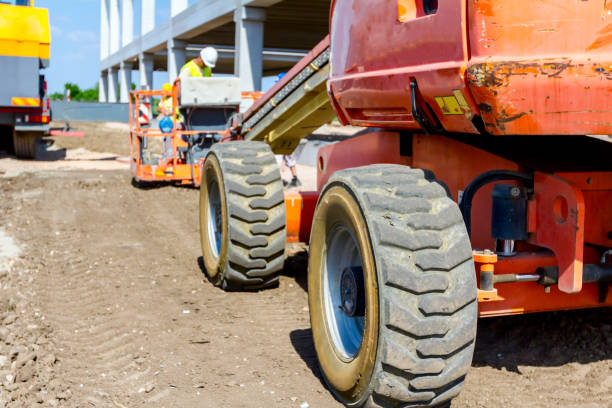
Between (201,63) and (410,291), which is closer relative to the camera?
(410,291)

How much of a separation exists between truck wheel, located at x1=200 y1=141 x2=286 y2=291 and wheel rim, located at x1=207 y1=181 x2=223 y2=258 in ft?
1.27

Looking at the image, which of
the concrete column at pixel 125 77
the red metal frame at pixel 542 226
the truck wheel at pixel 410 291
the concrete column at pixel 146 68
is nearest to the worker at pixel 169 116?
the red metal frame at pixel 542 226

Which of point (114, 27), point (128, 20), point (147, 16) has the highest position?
point (114, 27)

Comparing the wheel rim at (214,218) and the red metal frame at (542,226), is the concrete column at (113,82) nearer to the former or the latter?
the wheel rim at (214,218)

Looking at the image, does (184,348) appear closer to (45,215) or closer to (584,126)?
(584,126)

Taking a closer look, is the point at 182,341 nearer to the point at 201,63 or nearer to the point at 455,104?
the point at 455,104

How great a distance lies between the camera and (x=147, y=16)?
122 feet

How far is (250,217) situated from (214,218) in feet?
3.13

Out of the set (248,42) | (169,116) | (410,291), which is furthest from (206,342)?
(248,42)

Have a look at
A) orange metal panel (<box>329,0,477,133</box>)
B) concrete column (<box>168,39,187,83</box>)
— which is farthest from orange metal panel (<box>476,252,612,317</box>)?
concrete column (<box>168,39,187,83</box>)

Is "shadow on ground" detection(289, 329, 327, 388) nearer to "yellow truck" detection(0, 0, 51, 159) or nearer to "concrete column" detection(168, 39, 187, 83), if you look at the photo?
"yellow truck" detection(0, 0, 51, 159)

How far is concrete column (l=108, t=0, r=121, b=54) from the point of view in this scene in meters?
49.6

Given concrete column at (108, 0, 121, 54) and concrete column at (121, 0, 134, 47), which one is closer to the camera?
concrete column at (121, 0, 134, 47)

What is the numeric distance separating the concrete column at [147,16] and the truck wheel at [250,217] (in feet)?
111
